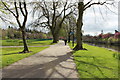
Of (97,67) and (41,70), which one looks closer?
(41,70)

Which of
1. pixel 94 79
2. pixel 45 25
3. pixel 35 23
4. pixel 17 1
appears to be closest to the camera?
pixel 94 79

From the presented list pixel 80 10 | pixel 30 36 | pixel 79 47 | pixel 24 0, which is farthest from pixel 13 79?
pixel 30 36

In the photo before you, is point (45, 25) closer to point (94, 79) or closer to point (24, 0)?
point (24, 0)

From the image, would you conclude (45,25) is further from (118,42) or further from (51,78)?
(51,78)

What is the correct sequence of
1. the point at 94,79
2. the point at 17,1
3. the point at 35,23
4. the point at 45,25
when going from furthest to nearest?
the point at 45,25 < the point at 35,23 < the point at 17,1 < the point at 94,79

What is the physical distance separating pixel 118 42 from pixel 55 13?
68.1 feet

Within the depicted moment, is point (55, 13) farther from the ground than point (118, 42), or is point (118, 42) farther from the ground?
point (55, 13)

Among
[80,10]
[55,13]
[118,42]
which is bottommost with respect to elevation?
[118,42]

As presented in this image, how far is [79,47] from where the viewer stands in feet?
50.4

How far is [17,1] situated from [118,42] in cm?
3290

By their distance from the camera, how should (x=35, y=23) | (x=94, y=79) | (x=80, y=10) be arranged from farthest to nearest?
(x=35, y=23), (x=80, y=10), (x=94, y=79)

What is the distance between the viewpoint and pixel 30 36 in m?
91.4

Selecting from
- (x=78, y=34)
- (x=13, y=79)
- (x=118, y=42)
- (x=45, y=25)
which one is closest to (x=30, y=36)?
(x=45, y=25)

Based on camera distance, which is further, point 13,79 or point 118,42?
point 118,42
